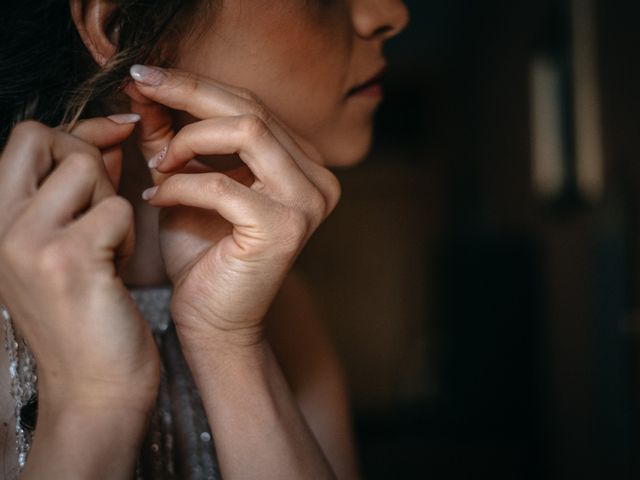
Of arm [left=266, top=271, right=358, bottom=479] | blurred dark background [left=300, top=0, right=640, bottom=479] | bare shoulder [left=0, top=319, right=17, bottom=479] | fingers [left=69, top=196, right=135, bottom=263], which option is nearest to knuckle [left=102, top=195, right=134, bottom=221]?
fingers [left=69, top=196, right=135, bottom=263]

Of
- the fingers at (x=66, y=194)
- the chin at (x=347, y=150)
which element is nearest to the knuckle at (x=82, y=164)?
the fingers at (x=66, y=194)

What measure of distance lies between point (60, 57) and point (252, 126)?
0.77ft

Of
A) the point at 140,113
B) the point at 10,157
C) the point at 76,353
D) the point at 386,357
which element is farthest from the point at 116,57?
the point at 386,357

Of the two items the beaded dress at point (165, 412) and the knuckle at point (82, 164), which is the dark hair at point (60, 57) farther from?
the beaded dress at point (165, 412)

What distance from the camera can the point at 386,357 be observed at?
16.4 ft

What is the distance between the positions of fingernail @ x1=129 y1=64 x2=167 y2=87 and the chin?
0.33 m

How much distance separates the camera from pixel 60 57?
0.74 meters

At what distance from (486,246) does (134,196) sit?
234 centimetres

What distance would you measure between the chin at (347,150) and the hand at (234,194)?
21cm

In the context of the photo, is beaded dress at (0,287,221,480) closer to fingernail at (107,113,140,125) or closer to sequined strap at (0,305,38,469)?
sequined strap at (0,305,38,469)

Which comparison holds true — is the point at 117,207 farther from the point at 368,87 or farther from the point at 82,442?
the point at 368,87

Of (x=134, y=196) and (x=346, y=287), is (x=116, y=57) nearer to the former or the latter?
(x=134, y=196)

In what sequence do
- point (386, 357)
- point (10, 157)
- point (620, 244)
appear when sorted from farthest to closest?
1. point (386, 357)
2. point (620, 244)
3. point (10, 157)

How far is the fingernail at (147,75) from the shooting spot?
70cm
